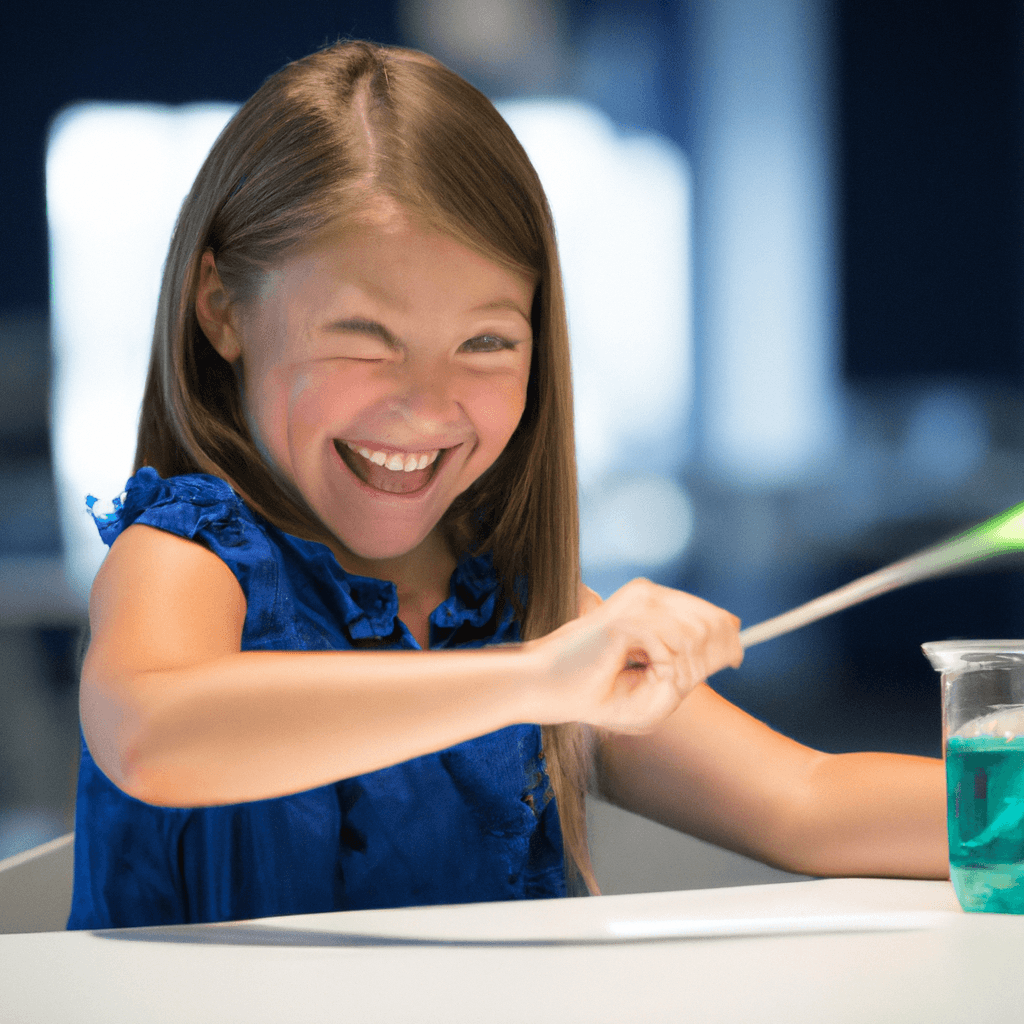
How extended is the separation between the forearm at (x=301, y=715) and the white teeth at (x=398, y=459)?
263 millimetres

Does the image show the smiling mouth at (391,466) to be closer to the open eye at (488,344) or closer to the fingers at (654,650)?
the open eye at (488,344)

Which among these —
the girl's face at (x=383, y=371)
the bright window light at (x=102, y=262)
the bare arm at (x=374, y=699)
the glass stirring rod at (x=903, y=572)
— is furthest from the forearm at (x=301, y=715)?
the bright window light at (x=102, y=262)

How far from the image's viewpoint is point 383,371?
0.68m

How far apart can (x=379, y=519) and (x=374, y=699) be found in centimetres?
26

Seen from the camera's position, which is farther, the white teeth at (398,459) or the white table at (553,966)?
the white teeth at (398,459)

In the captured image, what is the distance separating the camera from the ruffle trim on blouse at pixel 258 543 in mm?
612

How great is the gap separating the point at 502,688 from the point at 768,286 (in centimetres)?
283

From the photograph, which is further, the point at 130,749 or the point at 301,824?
the point at 301,824

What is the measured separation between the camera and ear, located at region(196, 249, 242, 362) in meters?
0.73

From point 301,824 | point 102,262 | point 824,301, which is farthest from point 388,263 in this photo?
point 824,301

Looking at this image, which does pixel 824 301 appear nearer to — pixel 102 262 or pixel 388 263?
pixel 102 262

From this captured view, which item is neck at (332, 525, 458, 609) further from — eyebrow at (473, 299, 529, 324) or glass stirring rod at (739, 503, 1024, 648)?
glass stirring rod at (739, 503, 1024, 648)

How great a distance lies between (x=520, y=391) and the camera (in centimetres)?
74

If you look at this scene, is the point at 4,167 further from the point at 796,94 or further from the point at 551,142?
the point at 796,94
